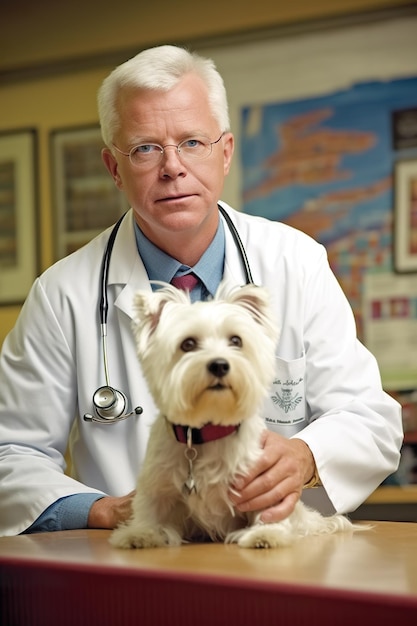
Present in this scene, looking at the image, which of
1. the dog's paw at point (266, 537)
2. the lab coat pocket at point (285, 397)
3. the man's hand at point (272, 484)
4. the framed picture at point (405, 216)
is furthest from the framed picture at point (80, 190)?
the dog's paw at point (266, 537)

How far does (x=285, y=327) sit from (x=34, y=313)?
59cm

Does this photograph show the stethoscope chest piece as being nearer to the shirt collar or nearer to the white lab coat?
the white lab coat

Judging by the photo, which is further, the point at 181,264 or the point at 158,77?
the point at 181,264

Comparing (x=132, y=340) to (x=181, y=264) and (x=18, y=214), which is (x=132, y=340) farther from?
(x=18, y=214)

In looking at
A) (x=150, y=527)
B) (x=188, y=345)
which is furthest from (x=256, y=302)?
(x=150, y=527)

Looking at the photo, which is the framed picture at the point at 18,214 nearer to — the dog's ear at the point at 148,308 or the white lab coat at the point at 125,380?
the white lab coat at the point at 125,380

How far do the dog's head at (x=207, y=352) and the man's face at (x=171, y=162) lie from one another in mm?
454

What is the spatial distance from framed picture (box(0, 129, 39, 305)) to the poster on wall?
115cm

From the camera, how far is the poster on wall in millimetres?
3736

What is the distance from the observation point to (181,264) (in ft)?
6.55

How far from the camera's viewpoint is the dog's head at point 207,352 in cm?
131

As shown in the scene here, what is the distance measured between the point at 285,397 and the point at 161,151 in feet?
1.94

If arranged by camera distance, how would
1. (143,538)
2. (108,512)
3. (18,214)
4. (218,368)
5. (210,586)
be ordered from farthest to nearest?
1. (18,214)
2. (108,512)
3. (143,538)
4. (218,368)
5. (210,586)

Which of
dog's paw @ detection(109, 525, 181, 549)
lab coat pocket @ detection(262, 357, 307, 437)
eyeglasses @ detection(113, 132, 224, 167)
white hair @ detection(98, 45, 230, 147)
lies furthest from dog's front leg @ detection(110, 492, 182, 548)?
white hair @ detection(98, 45, 230, 147)
